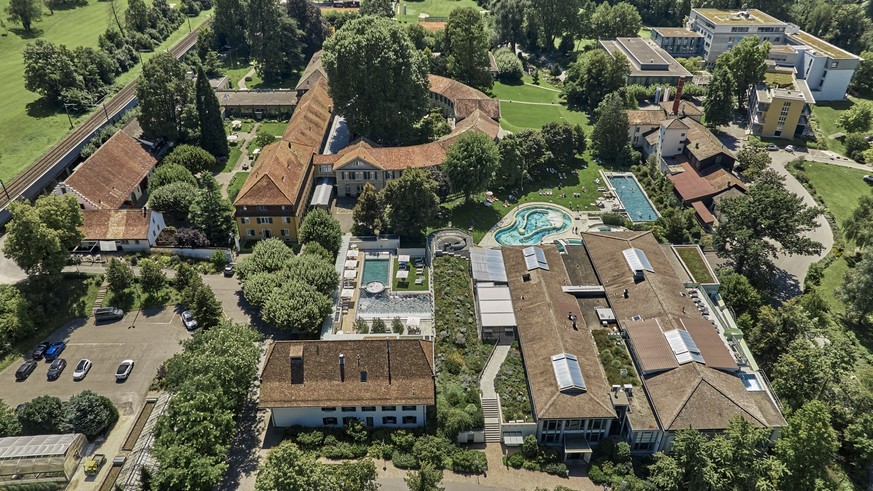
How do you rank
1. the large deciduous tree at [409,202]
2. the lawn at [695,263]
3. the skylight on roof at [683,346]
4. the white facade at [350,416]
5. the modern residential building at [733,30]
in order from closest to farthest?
the white facade at [350,416], the skylight on roof at [683,346], the lawn at [695,263], the large deciduous tree at [409,202], the modern residential building at [733,30]

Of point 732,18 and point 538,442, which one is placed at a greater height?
point 732,18

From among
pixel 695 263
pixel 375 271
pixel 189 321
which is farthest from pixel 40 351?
pixel 695 263

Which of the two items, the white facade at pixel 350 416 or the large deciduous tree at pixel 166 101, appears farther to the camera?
the large deciduous tree at pixel 166 101

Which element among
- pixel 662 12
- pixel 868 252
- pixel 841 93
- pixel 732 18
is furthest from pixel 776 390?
pixel 662 12

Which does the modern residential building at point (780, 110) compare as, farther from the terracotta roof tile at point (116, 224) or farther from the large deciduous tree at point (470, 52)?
the terracotta roof tile at point (116, 224)

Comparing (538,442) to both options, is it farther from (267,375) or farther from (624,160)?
(624,160)

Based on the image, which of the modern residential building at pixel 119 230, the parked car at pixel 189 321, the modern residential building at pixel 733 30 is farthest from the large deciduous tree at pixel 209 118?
the modern residential building at pixel 733 30
